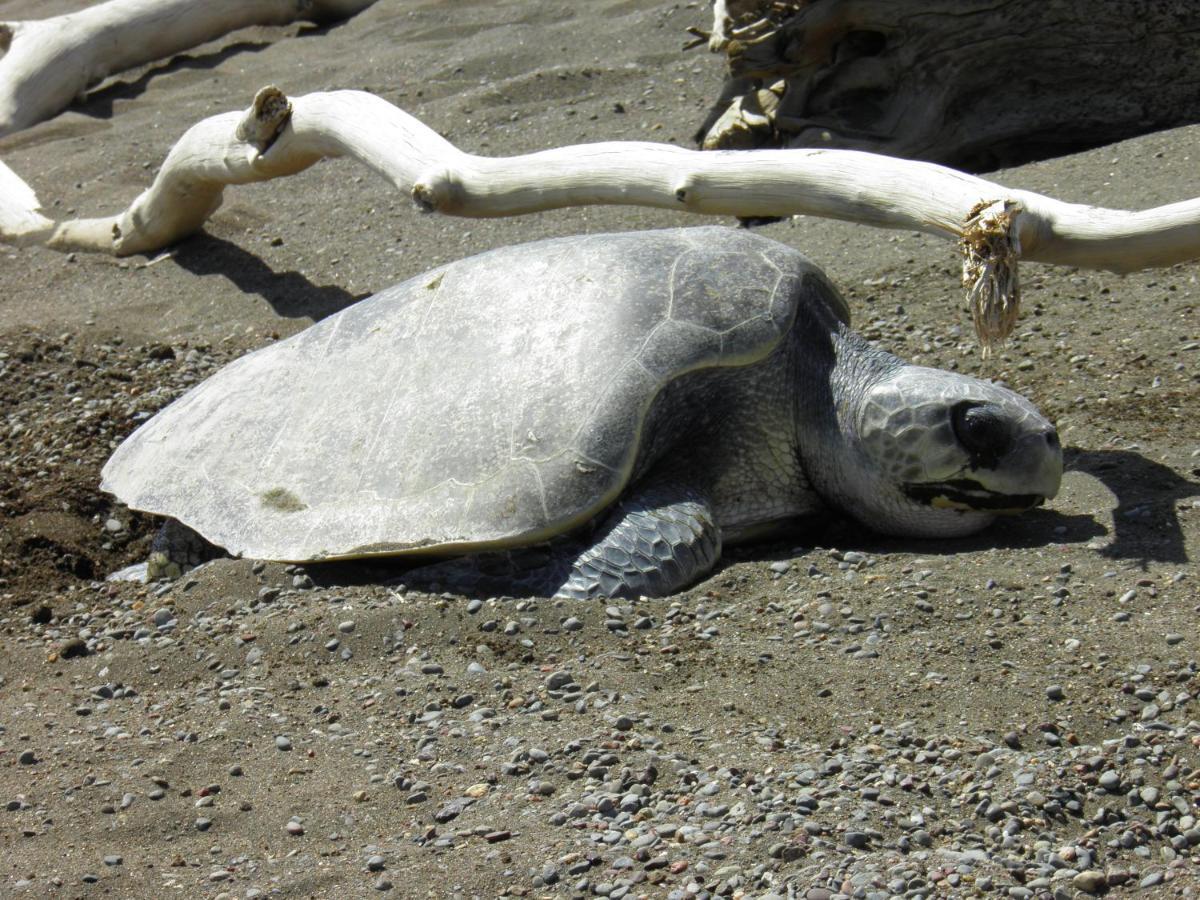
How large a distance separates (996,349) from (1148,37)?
2113 mm

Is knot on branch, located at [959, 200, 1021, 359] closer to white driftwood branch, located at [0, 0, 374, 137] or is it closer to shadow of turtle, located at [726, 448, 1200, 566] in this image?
shadow of turtle, located at [726, 448, 1200, 566]

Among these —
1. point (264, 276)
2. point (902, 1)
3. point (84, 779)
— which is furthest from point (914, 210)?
point (264, 276)

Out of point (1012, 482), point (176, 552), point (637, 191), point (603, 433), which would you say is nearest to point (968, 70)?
point (637, 191)

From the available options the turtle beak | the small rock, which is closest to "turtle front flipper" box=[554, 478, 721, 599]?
the turtle beak

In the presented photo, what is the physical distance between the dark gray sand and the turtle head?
0.12 meters

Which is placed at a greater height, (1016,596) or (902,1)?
(902,1)

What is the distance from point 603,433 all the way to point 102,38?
6.64 metres

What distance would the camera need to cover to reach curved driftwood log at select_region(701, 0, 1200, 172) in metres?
5.95

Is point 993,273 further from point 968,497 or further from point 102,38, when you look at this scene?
point 102,38

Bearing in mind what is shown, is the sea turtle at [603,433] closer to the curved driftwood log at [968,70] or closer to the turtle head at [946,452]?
A: the turtle head at [946,452]

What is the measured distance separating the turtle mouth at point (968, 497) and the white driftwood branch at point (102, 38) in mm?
6706

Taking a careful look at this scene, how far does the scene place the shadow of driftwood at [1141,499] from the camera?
344 cm

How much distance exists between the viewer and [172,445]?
14.7ft

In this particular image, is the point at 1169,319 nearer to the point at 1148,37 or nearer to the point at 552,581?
the point at 1148,37
